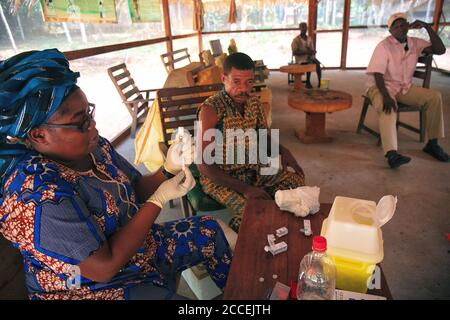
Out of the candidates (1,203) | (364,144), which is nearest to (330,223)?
(1,203)

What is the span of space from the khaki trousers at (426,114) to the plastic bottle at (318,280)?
8.76 feet

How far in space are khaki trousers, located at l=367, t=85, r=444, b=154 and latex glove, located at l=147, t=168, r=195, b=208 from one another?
260 cm

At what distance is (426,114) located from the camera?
3.33 m

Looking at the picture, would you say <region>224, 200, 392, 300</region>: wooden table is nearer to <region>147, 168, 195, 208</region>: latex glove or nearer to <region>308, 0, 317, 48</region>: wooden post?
<region>147, 168, 195, 208</region>: latex glove

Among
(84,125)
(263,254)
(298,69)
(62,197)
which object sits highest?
(84,125)

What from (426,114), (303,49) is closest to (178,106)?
(426,114)

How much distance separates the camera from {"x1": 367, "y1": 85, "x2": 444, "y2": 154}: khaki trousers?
3.18m

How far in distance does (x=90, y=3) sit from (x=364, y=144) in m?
3.48

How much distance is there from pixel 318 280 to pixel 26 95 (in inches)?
37.0

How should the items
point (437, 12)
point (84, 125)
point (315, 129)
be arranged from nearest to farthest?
point (84, 125) < point (315, 129) < point (437, 12)

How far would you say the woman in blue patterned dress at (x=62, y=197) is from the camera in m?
0.84

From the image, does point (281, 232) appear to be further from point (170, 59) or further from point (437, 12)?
point (437, 12)

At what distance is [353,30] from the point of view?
8.52 meters
